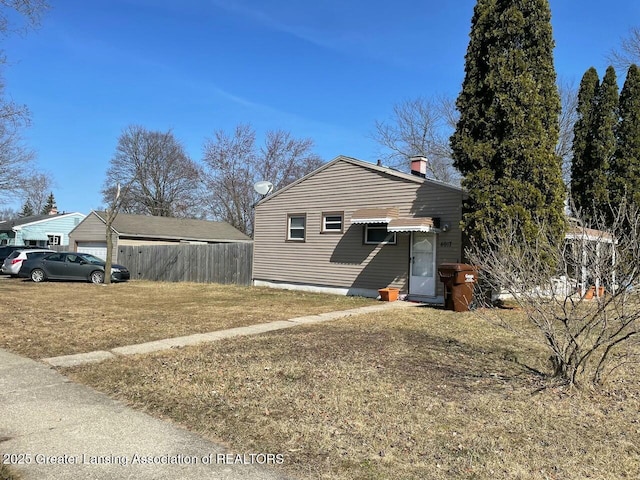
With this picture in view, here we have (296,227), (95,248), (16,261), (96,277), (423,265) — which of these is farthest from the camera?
(95,248)

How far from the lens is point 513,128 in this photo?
11.6m

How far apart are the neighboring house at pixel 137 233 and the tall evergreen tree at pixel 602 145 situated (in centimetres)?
2393

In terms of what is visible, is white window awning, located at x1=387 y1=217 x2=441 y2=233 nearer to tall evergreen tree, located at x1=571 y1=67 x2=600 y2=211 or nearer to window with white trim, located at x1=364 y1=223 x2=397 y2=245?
window with white trim, located at x1=364 y1=223 x2=397 y2=245

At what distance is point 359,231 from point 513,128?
579 cm

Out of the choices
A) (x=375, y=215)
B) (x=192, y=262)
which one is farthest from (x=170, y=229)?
(x=375, y=215)

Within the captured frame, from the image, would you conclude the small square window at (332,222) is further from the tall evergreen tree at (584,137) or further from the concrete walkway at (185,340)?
the tall evergreen tree at (584,137)

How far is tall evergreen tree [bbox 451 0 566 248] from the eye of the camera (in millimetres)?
11422

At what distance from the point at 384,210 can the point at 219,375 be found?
9.91m

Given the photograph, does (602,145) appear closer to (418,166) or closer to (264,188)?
(418,166)

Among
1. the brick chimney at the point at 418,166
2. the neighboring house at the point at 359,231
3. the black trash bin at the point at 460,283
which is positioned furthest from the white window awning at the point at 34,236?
the black trash bin at the point at 460,283

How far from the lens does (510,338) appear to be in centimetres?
787

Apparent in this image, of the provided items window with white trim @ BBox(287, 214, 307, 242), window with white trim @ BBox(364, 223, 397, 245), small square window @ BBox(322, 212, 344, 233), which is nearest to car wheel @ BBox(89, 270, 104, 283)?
window with white trim @ BBox(287, 214, 307, 242)

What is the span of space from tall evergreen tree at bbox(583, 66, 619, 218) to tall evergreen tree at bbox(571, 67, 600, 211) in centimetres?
10

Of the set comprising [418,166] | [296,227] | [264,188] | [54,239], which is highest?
[418,166]
